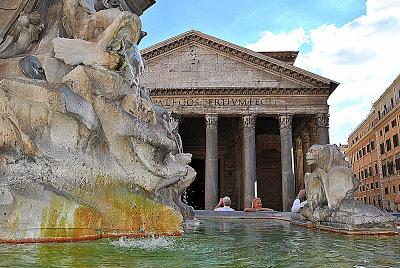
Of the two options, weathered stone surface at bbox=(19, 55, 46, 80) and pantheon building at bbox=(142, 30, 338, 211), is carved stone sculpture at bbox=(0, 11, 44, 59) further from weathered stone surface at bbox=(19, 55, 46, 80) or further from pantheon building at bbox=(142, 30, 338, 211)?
pantheon building at bbox=(142, 30, 338, 211)

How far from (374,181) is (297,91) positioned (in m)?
26.3

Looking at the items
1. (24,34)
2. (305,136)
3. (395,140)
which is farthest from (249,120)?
(395,140)

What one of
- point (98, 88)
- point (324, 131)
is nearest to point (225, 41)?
point (324, 131)

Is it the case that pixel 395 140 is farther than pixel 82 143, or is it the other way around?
pixel 395 140

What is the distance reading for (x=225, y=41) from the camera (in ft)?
76.4

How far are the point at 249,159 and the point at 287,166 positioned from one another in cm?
200

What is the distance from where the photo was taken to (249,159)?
22219 millimetres

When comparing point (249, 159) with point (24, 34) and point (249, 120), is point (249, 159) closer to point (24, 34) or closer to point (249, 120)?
point (249, 120)

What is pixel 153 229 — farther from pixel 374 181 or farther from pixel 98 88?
pixel 374 181

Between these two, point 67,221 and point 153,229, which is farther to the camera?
point 153,229

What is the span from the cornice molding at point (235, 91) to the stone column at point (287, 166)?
4.65 feet

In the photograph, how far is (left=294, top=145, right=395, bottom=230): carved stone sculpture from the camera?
13.4 ft

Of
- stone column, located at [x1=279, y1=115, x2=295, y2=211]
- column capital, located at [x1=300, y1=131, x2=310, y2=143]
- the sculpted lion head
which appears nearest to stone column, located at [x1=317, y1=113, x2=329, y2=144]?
stone column, located at [x1=279, y1=115, x2=295, y2=211]

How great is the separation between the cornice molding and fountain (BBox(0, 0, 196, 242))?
19491mm
